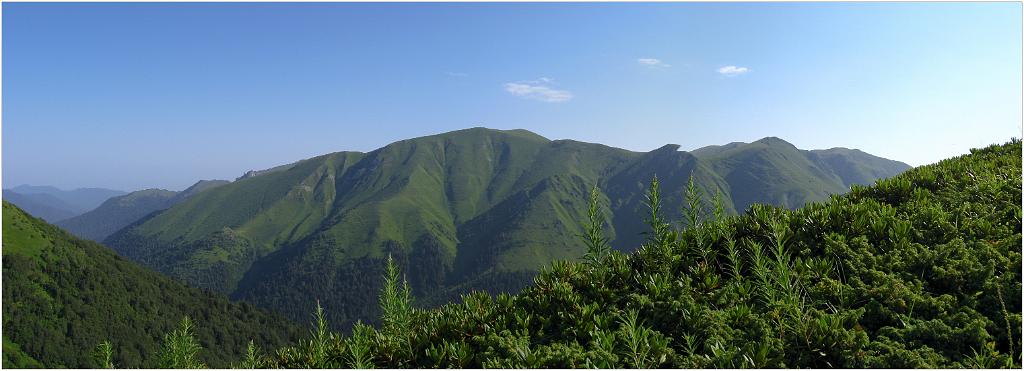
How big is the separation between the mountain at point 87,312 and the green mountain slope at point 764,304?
171255mm

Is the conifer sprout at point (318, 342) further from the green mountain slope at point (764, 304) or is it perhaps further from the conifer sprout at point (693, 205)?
the conifer sprout at point (693, 205)

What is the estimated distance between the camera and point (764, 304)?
6484 millimetres

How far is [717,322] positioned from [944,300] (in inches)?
104

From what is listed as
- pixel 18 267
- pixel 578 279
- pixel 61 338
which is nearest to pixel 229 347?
pixel 61 338

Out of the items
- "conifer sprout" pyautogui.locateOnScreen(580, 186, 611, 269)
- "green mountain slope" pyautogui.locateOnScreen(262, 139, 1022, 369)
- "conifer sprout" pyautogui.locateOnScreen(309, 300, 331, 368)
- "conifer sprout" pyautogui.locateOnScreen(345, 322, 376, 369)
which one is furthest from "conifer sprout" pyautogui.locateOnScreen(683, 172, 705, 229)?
"conifer sprout" pyautogui.locateOnScreen(309, 300, 331, 368)

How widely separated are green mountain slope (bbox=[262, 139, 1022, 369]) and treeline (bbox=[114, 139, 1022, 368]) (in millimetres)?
21

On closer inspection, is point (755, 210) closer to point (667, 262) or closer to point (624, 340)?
point (667, 262)

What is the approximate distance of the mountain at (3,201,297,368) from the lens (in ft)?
519

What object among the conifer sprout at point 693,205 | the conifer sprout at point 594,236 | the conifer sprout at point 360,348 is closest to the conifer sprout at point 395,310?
the conifer sprout at point 360,348

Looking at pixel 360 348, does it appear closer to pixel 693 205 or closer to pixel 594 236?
pixel 594 236

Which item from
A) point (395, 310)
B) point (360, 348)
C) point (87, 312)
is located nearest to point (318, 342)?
point (360, 348)

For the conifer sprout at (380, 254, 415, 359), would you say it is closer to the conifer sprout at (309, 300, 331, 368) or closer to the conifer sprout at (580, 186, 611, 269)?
the conifer sprout at (309, 300, 331, 368)

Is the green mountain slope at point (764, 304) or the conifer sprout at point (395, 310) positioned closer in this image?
the green mountain slope at point (764, 304)

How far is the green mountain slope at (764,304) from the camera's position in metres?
5.63
